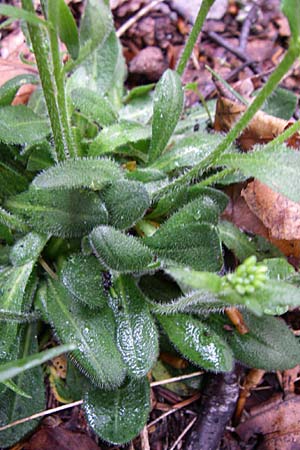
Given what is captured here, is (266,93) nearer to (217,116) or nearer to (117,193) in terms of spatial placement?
(117,193)

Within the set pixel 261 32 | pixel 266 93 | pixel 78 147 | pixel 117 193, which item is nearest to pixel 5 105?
pixel 78 147

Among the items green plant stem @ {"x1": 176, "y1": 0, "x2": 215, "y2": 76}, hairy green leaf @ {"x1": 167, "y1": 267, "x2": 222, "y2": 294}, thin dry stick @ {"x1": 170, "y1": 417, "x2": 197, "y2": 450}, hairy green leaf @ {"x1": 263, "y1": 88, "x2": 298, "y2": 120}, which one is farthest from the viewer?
hairy green leaf @ {"x1": 263, "y1": 88, "x2": 298, "y2": 120}

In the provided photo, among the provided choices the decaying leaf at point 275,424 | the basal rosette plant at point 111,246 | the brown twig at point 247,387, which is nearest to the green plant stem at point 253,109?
the basal rosette plant at point 111,246

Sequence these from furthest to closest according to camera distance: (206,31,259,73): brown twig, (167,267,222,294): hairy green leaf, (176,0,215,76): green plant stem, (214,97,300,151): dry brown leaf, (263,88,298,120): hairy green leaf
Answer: (206,31,259,73): brown twig
(263,88,298,120): hairy green leaf
(214,97,300,151): dry brown leaf
(176,0,215,76): green plant stem
(167,267,222,294): hairy green leaf

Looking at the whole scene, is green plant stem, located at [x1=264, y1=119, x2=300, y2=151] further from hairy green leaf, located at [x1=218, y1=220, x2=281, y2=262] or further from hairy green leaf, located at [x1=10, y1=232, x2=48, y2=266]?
hairy green leaf, located at [x1=10, y1=232, x2=48, y2=266]

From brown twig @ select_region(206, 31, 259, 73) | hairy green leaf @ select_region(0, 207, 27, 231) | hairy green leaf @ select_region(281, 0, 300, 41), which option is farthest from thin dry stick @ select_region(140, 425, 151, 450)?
brown twig @ select_region(206, 31, 259, 73)

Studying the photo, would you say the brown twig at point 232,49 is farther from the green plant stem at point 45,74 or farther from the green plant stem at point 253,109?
the green plant stem at point 45,74
